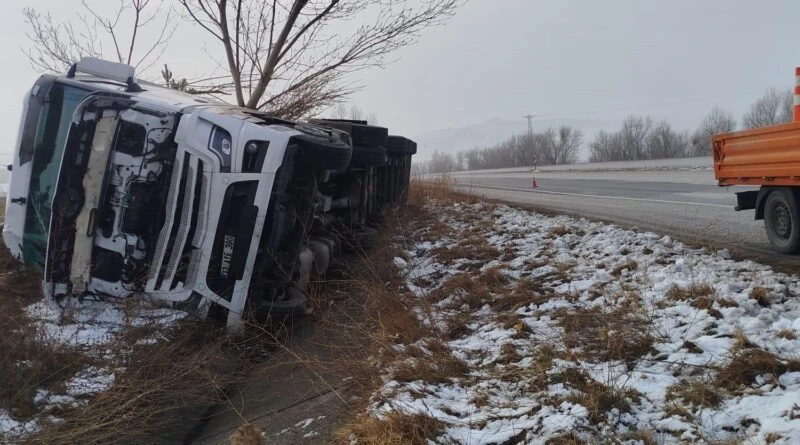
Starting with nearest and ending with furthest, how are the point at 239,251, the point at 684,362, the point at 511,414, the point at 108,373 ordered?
1. the point at 511,414
2. the point at 684,362
3. the point at 108,373
4. the point at 239,251

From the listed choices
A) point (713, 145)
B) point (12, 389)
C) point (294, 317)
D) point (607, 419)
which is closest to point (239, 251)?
point (294, 317)

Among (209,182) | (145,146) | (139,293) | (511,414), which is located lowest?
(511,414)

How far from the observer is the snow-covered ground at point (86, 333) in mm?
3814

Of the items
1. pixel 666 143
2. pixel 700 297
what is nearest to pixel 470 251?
pixel 700 297

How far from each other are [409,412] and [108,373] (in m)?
2.16

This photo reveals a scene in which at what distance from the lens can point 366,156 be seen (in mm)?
7793

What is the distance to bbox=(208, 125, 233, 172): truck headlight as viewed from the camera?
4.92 metres

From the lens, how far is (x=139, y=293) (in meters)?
4.93

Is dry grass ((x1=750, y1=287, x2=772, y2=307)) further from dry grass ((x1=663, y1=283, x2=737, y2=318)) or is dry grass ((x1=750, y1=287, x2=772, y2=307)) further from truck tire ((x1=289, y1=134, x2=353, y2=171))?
truck tire ((x1=289, y1=134, x2=353, y2=171))

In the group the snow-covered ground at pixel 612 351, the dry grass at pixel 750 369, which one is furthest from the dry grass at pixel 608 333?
the dry grass at pixel 750 369

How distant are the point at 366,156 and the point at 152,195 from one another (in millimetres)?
3314

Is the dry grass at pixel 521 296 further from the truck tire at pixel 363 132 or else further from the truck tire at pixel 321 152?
the truck tire at pixel 363 132

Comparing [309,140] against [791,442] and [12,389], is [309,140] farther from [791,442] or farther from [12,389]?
[791,442]

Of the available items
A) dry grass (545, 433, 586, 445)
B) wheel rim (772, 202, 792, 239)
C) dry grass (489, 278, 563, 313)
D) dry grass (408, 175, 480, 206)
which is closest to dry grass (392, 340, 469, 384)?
dry grass (545, 433, 586, 445)
